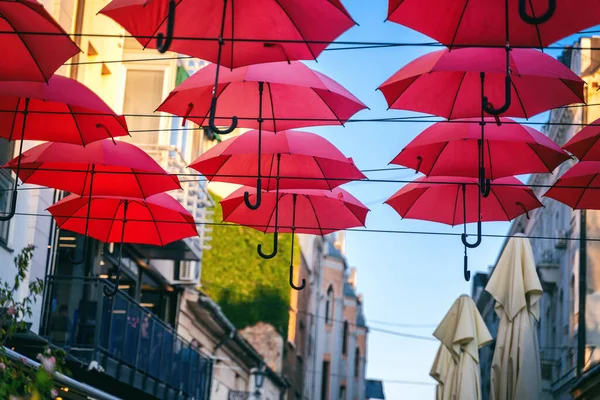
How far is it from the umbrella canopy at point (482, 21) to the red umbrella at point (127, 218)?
5887mm

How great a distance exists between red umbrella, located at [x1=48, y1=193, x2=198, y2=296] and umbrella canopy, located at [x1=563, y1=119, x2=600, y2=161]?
18.7ft

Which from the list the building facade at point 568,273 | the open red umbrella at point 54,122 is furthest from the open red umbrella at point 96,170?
the building facade at point 568,273

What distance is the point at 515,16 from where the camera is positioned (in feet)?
33.8

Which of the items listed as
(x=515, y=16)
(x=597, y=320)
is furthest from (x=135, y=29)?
(x=597, y=320)

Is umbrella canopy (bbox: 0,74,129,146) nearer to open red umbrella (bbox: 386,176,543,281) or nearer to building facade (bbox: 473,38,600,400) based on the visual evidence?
open red umbrella (bbox: 386,176,543,281)

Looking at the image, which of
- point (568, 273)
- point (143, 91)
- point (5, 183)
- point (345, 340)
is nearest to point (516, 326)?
point (5, 183)

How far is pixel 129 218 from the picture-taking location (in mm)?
15930

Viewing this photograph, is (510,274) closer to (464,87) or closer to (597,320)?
(464,87)

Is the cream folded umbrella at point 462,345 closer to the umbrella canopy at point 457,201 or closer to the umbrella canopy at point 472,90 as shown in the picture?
the umbrella canopy at point 457,201

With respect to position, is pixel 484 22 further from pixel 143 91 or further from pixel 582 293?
pixel 582 293

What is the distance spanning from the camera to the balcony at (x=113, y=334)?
19516 mm

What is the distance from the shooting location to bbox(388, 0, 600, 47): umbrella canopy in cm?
1019

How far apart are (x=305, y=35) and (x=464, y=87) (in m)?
2.41

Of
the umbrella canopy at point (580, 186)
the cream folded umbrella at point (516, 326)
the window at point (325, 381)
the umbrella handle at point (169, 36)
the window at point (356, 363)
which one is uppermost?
the window at point (356, 363)
